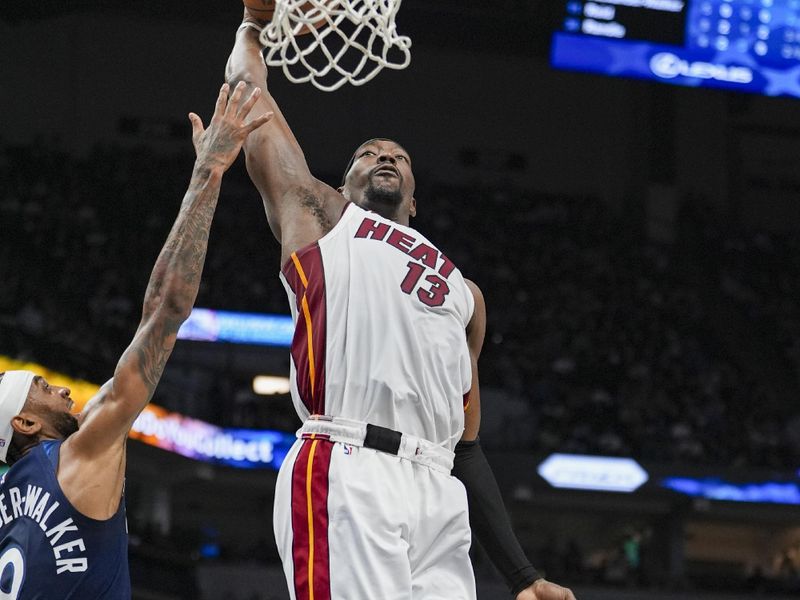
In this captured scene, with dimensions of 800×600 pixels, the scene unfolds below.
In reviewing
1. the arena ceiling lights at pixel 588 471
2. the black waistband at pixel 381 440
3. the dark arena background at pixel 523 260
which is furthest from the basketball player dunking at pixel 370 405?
the arena ceiling lights at pixel 588 471

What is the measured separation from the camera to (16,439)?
351 centimetres

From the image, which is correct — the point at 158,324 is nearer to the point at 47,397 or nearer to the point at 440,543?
the point at 47,397

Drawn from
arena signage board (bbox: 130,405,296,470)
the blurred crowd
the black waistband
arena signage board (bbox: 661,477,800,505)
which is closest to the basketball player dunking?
the black waistband

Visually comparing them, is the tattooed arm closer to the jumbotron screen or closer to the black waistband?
the black waistband

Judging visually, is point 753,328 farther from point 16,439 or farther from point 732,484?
point 16,439

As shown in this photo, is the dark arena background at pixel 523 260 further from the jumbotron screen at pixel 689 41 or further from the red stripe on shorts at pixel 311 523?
the red stripe on shorts at pixel 311 523


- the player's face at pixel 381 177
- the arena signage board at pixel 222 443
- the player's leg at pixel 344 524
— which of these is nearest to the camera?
the player's leg at pixel 344 524

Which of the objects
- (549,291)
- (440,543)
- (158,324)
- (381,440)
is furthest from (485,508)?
(549,291)

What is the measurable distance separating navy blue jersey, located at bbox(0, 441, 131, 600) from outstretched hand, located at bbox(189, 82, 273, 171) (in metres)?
0.92

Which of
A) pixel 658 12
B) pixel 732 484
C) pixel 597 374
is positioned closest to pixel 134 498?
pixel 597 374

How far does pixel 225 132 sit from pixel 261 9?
0.85 meters

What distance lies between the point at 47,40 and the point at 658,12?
1195 centimetres

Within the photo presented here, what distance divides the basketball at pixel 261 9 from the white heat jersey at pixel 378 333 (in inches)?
35.5

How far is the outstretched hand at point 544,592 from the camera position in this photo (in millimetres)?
3727
